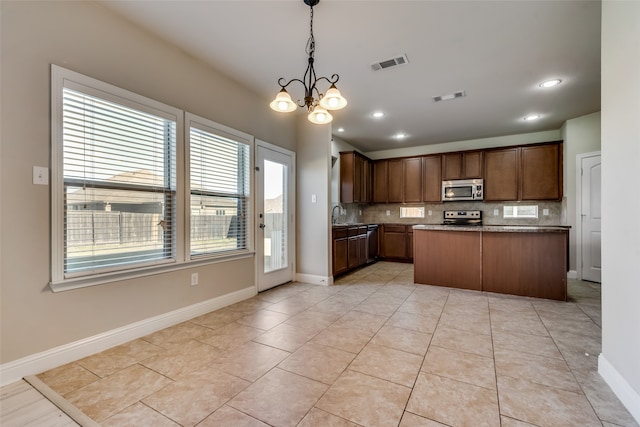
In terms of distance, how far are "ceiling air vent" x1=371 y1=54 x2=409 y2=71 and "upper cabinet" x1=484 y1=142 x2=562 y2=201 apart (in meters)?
3.77

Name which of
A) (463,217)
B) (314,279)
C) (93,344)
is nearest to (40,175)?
(93,344)

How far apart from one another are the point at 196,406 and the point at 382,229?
555 centimetres

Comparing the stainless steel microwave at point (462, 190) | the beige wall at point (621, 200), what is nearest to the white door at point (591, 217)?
the stainless steel microwave at point (462, 190)

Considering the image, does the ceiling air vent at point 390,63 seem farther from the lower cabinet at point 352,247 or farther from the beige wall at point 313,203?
the lower cabinet at point 352,247

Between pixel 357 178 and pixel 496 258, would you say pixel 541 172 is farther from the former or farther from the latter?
pixel 357 178

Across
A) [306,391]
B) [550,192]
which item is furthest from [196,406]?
[550,192]

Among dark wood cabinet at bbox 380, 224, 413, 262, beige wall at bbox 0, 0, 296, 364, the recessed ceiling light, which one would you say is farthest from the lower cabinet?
the recessed ceiling light

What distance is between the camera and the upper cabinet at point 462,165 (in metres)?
5.86

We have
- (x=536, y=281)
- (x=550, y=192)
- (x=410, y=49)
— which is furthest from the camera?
(x=550, y=192)

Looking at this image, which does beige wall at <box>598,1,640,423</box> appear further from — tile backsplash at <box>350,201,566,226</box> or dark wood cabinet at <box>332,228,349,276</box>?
tile backsplash at <box>350,201,566,226</box>

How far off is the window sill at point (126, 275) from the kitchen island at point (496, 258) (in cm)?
298

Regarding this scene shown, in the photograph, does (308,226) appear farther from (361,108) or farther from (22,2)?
(22,2)

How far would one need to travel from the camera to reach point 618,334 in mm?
1716

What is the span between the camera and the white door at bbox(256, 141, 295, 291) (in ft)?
12.7
